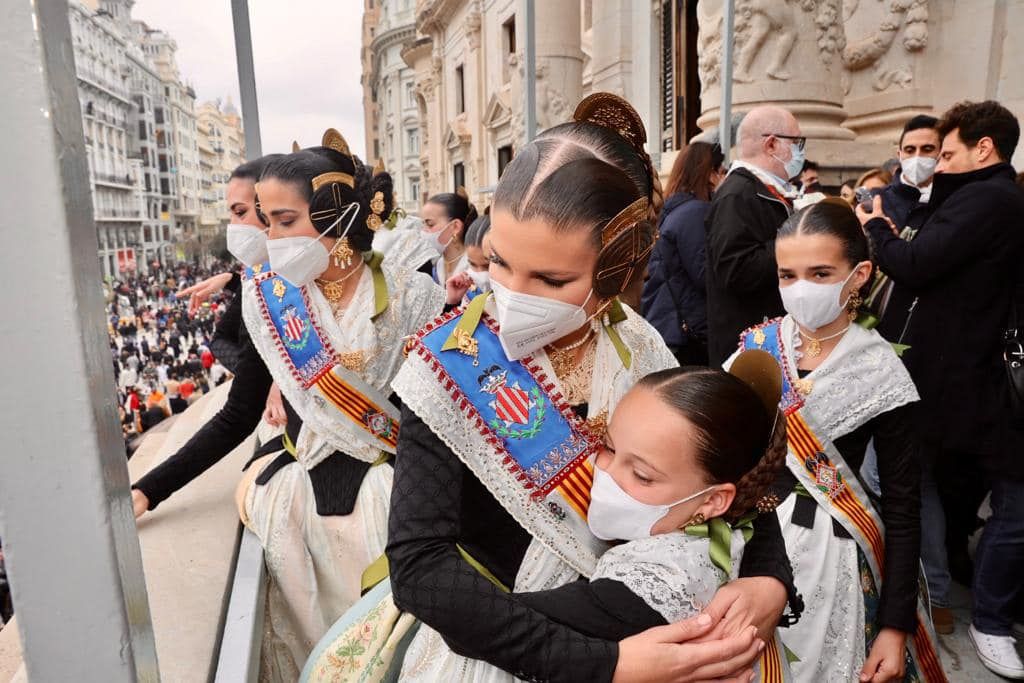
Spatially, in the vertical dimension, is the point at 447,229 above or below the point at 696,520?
above

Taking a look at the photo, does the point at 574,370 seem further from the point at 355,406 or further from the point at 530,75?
the point at 530,75

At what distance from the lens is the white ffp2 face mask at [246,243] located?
2.92 metres

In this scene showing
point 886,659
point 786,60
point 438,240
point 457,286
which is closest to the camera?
point 886,659

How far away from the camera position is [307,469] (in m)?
2.08

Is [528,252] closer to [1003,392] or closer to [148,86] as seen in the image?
[1003,392]

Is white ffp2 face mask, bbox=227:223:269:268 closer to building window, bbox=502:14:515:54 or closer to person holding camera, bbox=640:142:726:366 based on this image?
person holding camera, bbox=640:142:726:366

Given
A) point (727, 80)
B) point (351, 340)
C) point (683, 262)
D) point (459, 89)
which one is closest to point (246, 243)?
point (351, 340)

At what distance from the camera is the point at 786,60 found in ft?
22.2

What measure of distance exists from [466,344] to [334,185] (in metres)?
1.18

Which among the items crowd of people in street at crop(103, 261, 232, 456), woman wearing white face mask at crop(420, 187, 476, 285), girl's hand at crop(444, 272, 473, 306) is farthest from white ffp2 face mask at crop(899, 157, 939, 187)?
crowd of people in street at crop(103, 261, 232, 456)

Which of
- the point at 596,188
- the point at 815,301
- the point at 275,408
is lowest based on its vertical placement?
the point at 275,408

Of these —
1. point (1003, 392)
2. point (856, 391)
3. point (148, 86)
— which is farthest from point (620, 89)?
point (856, 391)

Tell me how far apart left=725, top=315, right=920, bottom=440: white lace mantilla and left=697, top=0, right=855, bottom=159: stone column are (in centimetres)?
526

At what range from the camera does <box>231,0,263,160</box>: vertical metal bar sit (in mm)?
2309
